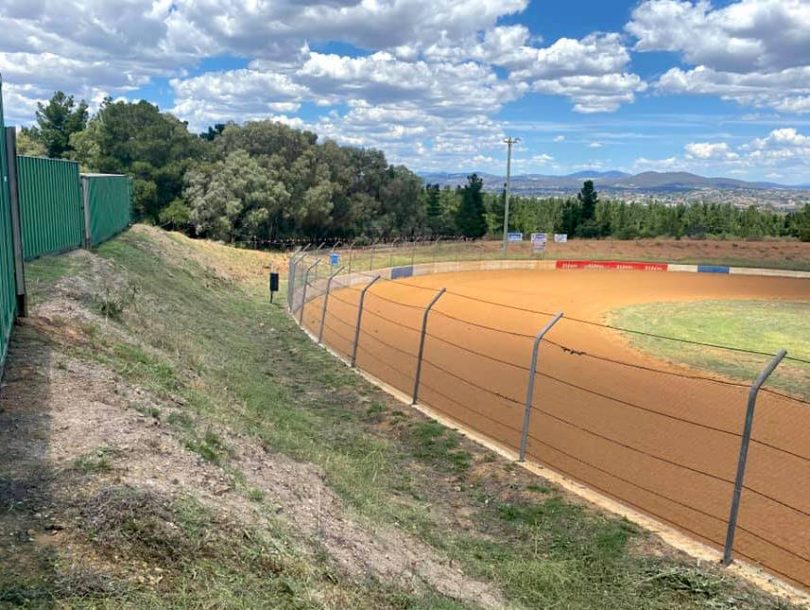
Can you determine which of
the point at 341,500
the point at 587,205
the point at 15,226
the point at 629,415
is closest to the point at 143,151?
the point at 15,226

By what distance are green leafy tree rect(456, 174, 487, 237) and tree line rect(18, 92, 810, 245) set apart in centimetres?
12

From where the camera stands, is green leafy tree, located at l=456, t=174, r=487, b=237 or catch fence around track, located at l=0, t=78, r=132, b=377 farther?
green leafy tree, located at l=456, t=174, r=487, b=237

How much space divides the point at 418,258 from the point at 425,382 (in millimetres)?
31020

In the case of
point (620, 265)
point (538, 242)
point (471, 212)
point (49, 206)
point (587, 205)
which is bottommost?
point (620, 265)

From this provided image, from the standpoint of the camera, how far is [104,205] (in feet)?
72.1

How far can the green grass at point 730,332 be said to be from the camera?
18.6 metres

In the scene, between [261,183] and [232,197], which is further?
[261,183]

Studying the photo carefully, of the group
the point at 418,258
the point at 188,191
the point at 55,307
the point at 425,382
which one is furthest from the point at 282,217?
the point at 55,307

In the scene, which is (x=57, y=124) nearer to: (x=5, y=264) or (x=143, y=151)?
(x=143, y=151)

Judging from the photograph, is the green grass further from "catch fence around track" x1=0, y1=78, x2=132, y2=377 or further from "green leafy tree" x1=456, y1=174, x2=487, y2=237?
"green leafy tree" x1=456, y1=174, x2=487, y2=237

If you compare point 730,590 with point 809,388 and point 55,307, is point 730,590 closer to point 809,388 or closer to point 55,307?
point 55,307

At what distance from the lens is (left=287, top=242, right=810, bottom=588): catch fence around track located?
28.8 feet

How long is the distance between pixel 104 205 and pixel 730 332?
910 inches

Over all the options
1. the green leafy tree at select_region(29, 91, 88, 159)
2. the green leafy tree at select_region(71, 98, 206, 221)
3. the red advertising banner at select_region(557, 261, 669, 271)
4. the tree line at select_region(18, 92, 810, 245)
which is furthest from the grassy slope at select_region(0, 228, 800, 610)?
the green leafy tree at select_region(29, 91, 88, 159)
